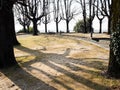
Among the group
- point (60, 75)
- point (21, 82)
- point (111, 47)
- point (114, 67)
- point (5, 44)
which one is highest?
point (111, 47)

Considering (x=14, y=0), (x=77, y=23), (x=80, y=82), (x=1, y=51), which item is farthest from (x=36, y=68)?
(x=77, y=23)

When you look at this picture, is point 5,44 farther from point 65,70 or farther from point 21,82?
point 65,70

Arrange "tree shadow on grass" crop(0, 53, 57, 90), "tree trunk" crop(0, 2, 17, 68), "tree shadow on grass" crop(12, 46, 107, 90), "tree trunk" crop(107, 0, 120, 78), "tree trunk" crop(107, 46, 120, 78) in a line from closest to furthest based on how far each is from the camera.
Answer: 1. "tree shadow on grass" crop(12, 46, 107, 90)
2. "tree trunk" crop(107, 0, 120, 78)
3. "tree shadow on grass" crop(0, 53, 57, 90)
4. "tree trunk" crop(107, 46, 120, 78)
5. "tree trunk" crop(0, 2, 17, 68)

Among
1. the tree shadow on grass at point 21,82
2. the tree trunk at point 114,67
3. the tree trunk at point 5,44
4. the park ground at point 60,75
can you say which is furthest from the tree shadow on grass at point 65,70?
the tree trunk at point 114,67

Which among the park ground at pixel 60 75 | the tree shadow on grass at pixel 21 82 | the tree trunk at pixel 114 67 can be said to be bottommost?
the tree shadow on grass at pixel 21 82

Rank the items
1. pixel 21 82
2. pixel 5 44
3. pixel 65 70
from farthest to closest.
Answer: pixel 5 44
pixel 65 70
pixel 21 82

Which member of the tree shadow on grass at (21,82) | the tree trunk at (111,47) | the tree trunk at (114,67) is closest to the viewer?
the tree trunk at (111,47)

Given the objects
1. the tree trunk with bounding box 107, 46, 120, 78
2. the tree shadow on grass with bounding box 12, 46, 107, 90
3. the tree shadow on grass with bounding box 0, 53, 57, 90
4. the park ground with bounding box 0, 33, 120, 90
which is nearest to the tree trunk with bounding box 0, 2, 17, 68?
the park ground with bounding box 0, 33, 120, 90

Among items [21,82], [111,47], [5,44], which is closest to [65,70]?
[21,82]

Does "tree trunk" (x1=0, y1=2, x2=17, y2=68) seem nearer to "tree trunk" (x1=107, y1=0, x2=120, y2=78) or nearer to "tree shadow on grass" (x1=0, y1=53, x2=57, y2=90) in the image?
"tree shadow on grass" (x1=0, y1=53, x2=57, y2=90)

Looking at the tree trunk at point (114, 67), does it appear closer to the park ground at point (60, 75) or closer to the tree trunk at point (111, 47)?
the tree trunk at point (111, 47)

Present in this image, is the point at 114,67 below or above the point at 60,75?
above

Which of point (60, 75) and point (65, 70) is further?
point (65, 70)

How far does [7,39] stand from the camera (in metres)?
12.9
